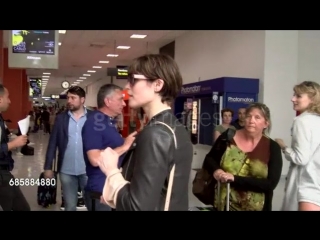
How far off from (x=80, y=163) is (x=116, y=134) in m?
0.99

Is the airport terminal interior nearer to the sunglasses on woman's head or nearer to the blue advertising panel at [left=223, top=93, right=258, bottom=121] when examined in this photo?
the blue advertising panel at [left=223, top=93, right=258, bottom=121]

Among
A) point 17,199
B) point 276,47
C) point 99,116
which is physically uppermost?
point 276,47

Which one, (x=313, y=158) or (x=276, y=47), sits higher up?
(x=276, y=47)

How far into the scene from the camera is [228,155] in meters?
2.75

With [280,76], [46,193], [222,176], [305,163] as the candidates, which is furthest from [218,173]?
[280,76]

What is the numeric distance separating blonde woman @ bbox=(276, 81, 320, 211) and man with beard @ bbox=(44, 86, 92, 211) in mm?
1960

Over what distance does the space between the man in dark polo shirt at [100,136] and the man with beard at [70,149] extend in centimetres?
71

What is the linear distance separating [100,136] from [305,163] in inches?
55.6

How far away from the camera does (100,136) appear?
2.97 m

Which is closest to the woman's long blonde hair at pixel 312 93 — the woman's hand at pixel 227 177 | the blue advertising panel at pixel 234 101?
the woman's hand at pixel 227 177

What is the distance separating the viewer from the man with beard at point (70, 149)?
12.8ft

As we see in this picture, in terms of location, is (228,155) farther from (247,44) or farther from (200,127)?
(200,127)

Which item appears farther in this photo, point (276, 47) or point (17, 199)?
point (276, 47)
